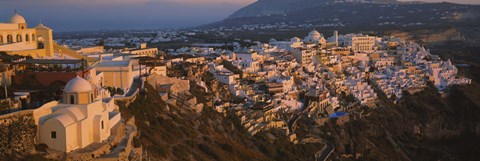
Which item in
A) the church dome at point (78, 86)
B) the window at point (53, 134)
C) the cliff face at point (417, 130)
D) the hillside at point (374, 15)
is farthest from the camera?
the hillside at point (374, 15)

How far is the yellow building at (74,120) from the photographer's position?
43.3 feet

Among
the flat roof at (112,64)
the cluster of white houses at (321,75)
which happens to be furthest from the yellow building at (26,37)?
the cluster of white houses at (321,75)

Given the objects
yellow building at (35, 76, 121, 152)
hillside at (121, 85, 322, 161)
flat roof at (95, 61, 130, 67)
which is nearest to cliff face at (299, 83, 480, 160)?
hillside at (121, 85, 322, 161)

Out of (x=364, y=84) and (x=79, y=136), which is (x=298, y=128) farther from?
(x=79, y=136)

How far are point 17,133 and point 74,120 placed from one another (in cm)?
137

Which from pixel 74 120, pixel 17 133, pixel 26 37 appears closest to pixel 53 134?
pixel 74 120

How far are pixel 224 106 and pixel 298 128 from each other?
457 centimetres

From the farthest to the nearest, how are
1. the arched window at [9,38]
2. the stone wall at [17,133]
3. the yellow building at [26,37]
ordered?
the arched window at [9,38]
the yellow building at [26,37]
the stone wall at [17,133]

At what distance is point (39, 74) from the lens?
17.6 metres

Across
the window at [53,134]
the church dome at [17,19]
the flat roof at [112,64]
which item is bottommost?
the window at [53,134]

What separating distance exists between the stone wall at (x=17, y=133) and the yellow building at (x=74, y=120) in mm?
294

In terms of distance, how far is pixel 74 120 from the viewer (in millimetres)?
13633

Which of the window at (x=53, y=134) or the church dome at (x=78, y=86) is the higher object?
the church dome at (x=78, y=86)

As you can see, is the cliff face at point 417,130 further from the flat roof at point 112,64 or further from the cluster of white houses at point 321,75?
the flat roof at point 112,64
